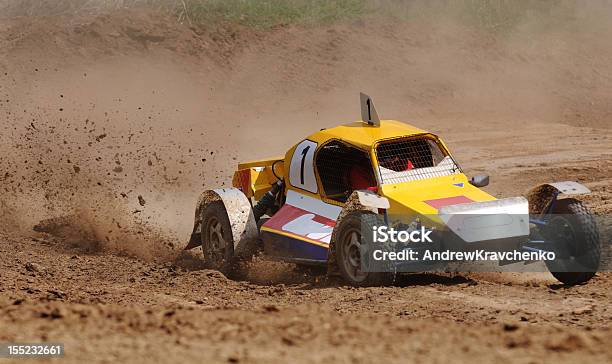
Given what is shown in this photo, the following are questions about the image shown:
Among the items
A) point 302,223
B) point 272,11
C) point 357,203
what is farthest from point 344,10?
point 357,203

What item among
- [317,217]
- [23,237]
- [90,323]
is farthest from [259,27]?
[90,323]

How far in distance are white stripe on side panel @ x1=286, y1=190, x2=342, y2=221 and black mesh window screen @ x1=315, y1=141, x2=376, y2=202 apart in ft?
0.47

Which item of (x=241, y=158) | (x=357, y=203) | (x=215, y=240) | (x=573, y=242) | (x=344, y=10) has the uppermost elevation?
(x=344, y=10)

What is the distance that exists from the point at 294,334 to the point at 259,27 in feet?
64.3

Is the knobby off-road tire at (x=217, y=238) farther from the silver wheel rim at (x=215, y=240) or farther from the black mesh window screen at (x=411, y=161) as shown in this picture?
the black mesh window screen at (x=411, y=161)

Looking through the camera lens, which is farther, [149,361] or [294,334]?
[294,334]

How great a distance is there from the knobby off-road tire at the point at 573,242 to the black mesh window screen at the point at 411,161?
1279 millimetres

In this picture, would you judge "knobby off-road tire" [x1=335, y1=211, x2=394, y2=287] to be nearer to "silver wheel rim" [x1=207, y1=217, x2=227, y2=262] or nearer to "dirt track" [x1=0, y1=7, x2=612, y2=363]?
"dirt track" [x1=0, y1=7, x2=612, y2=363]

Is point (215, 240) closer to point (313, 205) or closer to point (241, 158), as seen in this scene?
point (313, 205)

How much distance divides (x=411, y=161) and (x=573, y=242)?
1825mm

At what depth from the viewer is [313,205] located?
35.3ft

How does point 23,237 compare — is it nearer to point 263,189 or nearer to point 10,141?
point 263,189

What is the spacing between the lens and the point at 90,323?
7.27m

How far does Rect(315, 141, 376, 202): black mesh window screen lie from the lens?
10.7m
